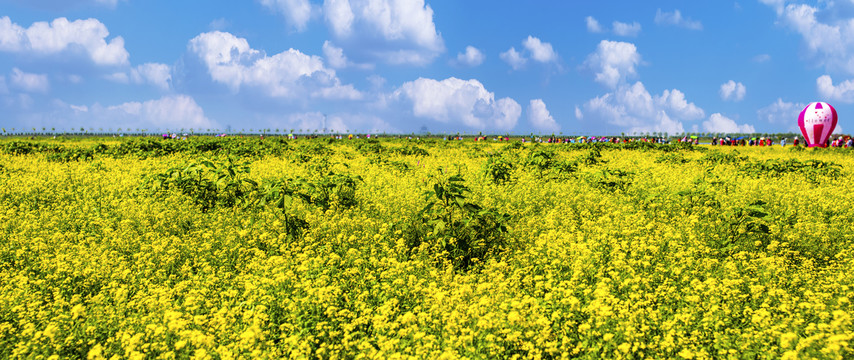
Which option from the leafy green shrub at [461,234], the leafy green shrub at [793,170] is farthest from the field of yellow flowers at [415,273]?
the leafy green shrub at [793,170]

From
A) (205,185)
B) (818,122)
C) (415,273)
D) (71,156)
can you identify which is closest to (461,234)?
(415,273)

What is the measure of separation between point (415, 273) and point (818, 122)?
1958 inches

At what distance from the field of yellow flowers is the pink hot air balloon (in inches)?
1511

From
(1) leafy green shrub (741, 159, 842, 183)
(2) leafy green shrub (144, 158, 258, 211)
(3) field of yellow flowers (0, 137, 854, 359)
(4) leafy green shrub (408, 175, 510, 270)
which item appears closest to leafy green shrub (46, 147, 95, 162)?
(3) field of yellow flowers (0, 137, 854, 359)

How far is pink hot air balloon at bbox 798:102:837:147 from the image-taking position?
39719 mm

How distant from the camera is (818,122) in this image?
39938 mm

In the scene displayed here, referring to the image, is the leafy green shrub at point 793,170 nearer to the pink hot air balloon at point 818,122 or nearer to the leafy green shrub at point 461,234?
the leafy green shrub at point 461,234

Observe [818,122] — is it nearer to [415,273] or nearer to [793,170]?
[793,170]

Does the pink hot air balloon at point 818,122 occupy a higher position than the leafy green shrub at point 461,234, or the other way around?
the pink hot air balloon at point 818,122

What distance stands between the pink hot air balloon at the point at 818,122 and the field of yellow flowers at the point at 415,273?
38.4 meters

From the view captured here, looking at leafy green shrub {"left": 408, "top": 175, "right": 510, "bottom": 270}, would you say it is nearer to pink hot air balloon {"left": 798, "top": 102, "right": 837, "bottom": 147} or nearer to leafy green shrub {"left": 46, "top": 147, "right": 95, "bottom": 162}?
leafy green shrub {"left": 46, "top": 147, "right": 95, "bottom": 162}

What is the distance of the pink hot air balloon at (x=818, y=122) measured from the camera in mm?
39719

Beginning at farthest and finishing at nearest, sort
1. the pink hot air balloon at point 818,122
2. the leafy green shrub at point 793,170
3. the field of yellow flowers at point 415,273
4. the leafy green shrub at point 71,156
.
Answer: the pink hot air balloon at point 818,122 → the leafy green shrub at point 71,156 → the leafy green shrub at point 793,170 → the field of yellow flowers at point 415,273

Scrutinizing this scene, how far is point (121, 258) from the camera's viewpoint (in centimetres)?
601
